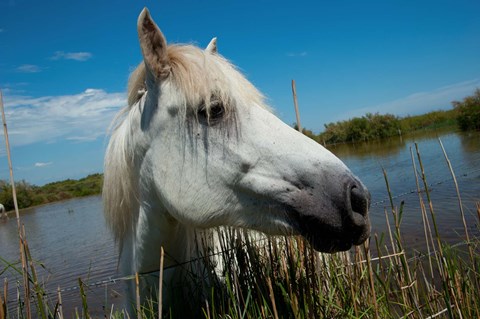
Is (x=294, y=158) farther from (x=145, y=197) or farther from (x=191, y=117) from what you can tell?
(x=145, y=197)

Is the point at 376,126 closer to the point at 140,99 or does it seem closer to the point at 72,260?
the point at 72,260

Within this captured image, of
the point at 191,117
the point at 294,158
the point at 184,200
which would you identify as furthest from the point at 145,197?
the point at 294,158

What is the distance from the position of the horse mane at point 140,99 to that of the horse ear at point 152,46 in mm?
54

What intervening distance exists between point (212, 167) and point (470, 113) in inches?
1162

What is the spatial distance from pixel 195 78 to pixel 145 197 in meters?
0.77

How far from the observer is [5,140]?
1813mm

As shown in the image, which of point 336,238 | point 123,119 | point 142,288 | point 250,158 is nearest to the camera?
point 336,238

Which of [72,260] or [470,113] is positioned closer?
[72,260]

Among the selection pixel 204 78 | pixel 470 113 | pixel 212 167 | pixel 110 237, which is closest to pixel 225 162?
pixel 212 167

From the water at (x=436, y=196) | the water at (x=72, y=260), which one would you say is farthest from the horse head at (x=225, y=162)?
the water at (x=72, y=260)

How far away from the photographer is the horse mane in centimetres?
185

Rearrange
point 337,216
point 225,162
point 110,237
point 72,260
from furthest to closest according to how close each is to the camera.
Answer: point 110,237
point 72,260
point 225,162
point 337,216

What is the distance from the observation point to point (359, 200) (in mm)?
1524

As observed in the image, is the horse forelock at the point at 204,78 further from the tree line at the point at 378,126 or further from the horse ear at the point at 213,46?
the tree line at the point at 378,126
